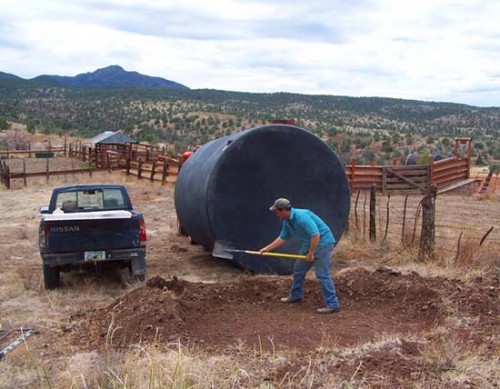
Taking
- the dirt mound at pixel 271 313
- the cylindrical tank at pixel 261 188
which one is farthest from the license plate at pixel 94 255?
the cylindrical tank at pixel 261 188

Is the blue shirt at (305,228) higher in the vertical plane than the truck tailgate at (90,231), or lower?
higher

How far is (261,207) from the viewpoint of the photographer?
10.9 meters

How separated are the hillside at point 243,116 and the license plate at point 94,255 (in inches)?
1520

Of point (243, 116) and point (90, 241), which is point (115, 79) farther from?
point (90, 241)

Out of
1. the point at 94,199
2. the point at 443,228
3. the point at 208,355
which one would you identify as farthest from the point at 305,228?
the point at 443,228

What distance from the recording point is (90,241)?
31.5ft

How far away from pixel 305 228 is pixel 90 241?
337 centimetres

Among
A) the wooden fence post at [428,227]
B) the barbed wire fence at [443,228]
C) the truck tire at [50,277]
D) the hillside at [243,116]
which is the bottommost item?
the truck tire at [50,277]

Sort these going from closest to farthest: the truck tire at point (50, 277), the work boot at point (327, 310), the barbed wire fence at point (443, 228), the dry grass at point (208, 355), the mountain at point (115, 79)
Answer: the dry grass at point (208, 355) → the work boot at point (327, 310) → the truck tire at point (50, 277) → the barbed wire fence at point (443, 228) → the mountain at point (115, 79)

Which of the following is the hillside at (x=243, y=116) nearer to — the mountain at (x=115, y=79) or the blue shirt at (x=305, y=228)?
the blue shirt at (x=305, y=228)

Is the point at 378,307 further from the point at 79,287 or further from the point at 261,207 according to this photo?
the point at 79,287

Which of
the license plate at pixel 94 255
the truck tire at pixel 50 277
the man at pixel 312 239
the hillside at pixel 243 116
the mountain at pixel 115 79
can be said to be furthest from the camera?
the mountain at pixel 115 79

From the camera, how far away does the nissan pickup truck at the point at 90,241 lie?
9500 mm

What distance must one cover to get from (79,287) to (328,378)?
18.7 ft
